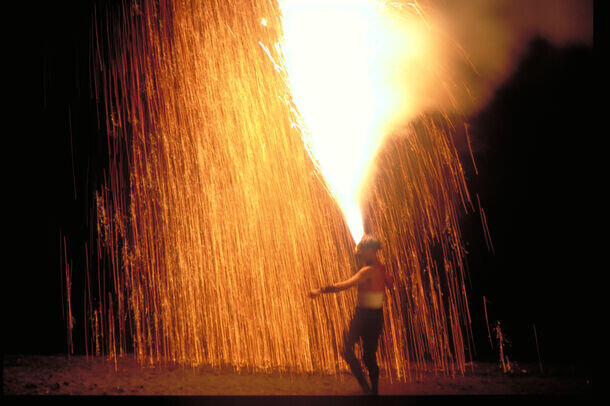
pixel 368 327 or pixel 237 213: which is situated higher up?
pixel 237 213

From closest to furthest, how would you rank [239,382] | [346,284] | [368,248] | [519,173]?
[346,284]
[368,248]
[239,382]
[519,173]

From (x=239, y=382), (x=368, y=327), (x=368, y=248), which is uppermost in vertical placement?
(x=368, y=248)

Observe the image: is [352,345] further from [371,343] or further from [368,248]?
[368,248]

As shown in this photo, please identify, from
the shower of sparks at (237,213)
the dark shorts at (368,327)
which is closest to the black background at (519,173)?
the shower of sparks at (237,213)

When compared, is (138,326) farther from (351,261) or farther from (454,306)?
(454,306)

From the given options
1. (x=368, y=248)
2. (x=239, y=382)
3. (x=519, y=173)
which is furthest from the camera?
(x=519, y=173)

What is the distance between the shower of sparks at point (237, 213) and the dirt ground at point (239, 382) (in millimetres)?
471

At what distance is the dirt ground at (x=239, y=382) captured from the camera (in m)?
4.36

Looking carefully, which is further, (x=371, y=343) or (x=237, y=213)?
(x=237, y=213)

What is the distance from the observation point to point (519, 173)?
5672 millimetres

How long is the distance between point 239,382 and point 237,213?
2.05 metres

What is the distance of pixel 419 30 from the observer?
17.8 ft

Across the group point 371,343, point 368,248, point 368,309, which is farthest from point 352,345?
point 368,248

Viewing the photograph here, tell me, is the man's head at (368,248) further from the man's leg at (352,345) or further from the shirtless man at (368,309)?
the man's leg at (352,345)
